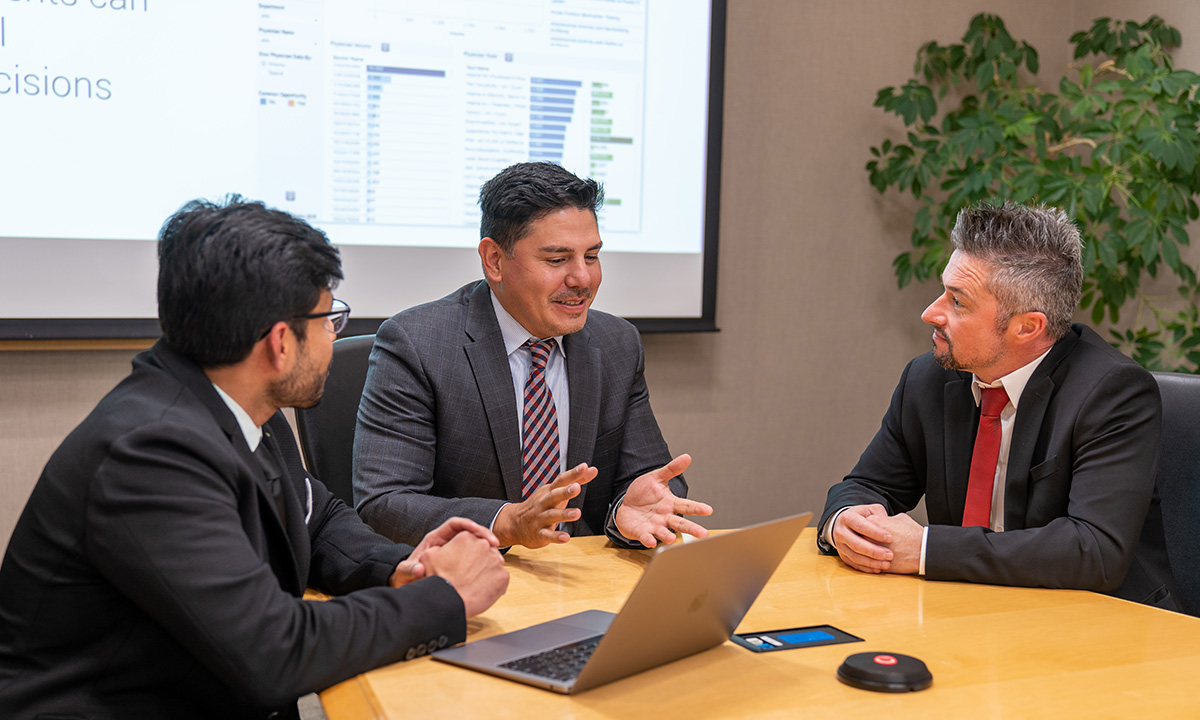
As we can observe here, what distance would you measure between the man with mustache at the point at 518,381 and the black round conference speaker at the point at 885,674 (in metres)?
0.81

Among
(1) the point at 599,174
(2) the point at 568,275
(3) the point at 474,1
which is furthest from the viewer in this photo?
(1) the point at 599,174

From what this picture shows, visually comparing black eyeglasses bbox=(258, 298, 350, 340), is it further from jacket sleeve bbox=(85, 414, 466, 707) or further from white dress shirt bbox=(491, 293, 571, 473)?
white dress shirt bbox=(491, 293, 571, 473)

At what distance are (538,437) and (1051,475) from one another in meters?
1.03

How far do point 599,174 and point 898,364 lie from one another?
1.47 meters

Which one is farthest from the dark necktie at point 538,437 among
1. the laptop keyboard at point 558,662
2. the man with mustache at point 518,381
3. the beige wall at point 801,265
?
the beige wall at point 801,265

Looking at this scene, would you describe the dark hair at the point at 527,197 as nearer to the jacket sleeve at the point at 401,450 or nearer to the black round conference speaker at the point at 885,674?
the jacket sleeve at the point at 401,450

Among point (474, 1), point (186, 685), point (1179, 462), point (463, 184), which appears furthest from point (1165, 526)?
point (474, 1)

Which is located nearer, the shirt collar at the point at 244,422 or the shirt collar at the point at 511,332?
the shirt collar at the point at 244,422

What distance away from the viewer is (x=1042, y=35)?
13.1 feet

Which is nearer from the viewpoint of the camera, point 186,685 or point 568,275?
point 186,685

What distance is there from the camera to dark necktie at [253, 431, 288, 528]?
1378 mm

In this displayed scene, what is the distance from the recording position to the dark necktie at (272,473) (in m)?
1.38

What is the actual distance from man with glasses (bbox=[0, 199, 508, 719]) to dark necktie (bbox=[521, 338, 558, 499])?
2.54 ft

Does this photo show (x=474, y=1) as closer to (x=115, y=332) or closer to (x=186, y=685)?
(x=115, y=332)
